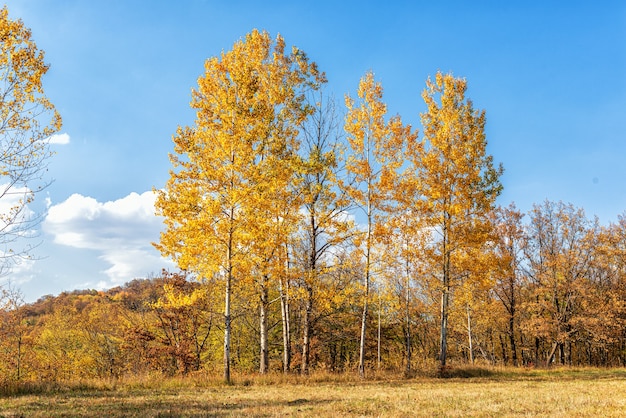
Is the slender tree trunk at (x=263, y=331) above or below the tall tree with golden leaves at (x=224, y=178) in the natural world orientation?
below

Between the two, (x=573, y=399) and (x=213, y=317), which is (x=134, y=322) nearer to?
(x=213, y=317)

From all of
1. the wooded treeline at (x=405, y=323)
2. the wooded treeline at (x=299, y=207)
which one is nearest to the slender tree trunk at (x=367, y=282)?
the wooded treeline at (x=299, y=207)

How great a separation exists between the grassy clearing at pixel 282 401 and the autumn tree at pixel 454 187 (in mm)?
7583

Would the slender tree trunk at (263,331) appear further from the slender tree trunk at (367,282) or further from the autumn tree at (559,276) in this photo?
the autumn tree at (559,276)

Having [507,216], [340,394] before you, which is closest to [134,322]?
[340,394]

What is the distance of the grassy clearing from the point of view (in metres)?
9.65

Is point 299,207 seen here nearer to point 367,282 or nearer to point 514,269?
A: point 367,282

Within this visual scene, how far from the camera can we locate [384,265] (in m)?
19.8

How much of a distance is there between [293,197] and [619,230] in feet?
120

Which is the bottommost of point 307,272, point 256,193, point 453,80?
point 307,272

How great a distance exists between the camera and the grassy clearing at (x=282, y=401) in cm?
965

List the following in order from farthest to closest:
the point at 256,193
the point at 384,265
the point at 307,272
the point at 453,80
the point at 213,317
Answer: the point at 213,317 < the point at 453,80 < the point at 384,265 < the point at 307,272 < the point at 256,193

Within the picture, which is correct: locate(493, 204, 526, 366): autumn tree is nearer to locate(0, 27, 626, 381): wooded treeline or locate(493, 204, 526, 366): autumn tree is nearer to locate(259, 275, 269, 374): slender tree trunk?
locate(0, 27, 626, 381): wooded treeline

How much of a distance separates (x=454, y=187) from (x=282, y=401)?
13921 millimetres
